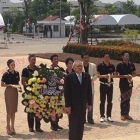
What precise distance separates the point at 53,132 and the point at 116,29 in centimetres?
6410

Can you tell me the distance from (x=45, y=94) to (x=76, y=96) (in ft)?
4.95

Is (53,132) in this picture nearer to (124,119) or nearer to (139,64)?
(124,119)

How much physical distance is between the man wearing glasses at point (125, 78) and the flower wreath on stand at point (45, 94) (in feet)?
5.59

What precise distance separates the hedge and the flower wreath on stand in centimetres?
1206

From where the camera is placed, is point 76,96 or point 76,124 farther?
point 76,124

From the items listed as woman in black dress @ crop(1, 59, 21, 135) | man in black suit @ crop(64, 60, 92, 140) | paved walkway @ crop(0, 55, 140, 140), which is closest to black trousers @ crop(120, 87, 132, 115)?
paved walkway @ crop(0, 55, 140, 140)

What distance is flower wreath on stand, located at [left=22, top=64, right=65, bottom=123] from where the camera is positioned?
7.69 m

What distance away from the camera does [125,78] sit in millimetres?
8891

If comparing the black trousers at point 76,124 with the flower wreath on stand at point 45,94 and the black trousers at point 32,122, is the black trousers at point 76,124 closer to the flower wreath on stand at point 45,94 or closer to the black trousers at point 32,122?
the flower wreath on stand at point 45,94

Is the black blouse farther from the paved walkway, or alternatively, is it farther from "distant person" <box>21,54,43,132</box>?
the paved walkway

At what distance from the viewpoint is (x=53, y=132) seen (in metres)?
8.13

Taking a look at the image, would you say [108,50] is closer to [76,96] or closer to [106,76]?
[106,76]

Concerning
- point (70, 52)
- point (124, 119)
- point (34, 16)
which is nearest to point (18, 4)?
point (34, 16)

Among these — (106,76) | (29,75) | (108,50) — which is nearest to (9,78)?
(29,75)
